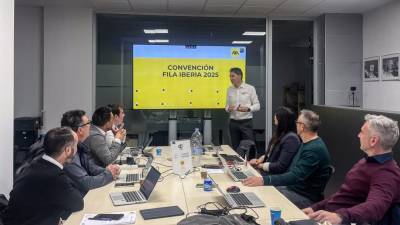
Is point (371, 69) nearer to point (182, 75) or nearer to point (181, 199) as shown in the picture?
point (182, 75)

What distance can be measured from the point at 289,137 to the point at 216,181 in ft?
2.98

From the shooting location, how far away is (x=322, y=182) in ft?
9.61

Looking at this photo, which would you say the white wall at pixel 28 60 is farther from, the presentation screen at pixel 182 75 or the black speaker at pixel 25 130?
the presentation screen at pixel 182 75

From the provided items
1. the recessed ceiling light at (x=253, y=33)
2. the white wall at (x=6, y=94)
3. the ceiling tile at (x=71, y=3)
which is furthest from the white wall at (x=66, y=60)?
the recessed ceiling light at (x=253, y=33)

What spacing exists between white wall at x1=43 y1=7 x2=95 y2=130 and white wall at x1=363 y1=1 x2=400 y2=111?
442 cm

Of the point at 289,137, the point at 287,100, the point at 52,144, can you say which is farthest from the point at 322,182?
the point at 287,100

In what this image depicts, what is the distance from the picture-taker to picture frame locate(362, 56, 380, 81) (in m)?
5.62

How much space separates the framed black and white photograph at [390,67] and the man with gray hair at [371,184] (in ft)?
11.2

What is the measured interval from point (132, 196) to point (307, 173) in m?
1.37

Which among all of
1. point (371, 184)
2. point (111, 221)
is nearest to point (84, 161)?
point (111, 221)

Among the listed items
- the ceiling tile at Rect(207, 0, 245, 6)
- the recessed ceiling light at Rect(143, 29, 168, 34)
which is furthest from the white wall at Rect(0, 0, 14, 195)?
the recessed ceiling light at Rect(143, 29, 168, 34)

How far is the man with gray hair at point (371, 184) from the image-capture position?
6.53 ft

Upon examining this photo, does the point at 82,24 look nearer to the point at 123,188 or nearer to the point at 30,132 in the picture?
the point at 30,132

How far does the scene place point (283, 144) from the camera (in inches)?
134
